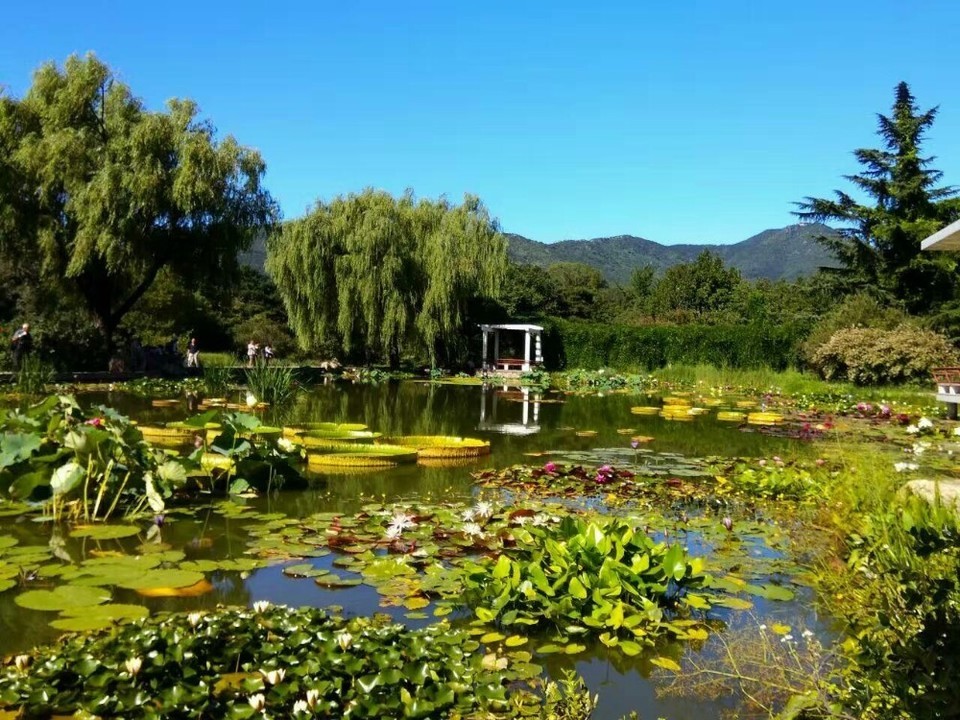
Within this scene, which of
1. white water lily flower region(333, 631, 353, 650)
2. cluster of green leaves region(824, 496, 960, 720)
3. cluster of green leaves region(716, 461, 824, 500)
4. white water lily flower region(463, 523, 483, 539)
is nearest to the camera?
cluster of green leaves region(824, 496, 960, 720)

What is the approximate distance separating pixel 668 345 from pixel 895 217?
8.34 meters

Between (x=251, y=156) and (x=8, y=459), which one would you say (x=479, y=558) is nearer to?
(x=8, y=459)

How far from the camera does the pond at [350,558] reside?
2992 mm

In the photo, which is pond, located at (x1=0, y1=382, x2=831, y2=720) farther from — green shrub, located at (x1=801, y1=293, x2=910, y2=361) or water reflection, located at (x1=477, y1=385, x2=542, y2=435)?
green shrub, located at (x1=801, y1=293, x2=910, y2=361)

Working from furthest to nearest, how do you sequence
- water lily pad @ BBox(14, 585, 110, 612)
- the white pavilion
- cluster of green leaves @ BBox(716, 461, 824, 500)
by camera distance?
the white pavilion, cluster of green leaves @ BBox(716, 461, 824, 500), water lily pad @ BBox(14, 585, 110, 612)

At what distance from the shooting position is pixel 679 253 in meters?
164

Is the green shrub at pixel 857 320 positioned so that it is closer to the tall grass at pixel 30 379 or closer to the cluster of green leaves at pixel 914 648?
the tall grass at pixel 30 379

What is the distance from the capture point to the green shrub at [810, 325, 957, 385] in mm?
16703

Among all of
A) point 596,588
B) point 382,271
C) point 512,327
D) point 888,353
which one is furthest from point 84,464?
point 512,327

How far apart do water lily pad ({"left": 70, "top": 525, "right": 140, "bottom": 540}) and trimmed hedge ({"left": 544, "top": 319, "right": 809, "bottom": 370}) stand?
21678 mm

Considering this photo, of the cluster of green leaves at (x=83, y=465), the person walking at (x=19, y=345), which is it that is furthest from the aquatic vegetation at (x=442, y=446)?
the person walking at (x=19, y=345)

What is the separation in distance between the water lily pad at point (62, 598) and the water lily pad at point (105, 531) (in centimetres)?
100

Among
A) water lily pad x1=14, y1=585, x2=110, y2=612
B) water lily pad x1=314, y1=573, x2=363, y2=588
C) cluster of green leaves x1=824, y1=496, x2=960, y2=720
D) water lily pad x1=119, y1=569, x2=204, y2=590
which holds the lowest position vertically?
water lily pad x1=314, y1=573, x2=363, y2=588

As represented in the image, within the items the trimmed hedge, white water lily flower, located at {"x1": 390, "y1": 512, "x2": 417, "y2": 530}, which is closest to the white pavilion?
the trimmed hedge
